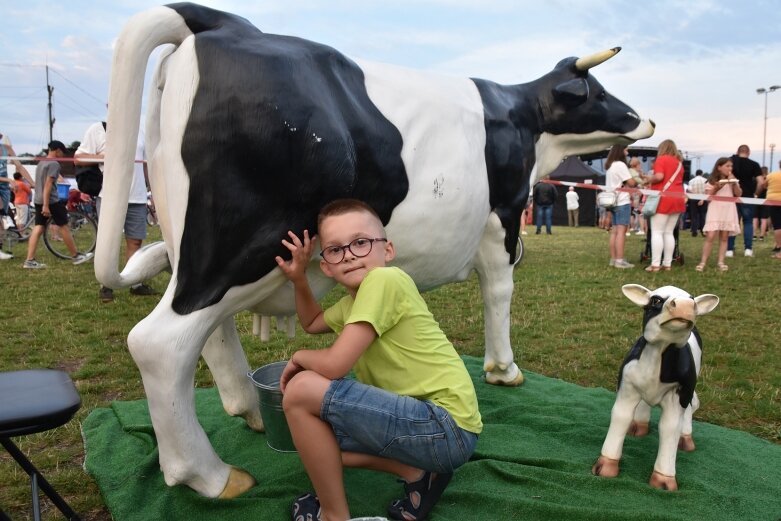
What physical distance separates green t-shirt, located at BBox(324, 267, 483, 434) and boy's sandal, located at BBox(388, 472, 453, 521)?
0.91 feet

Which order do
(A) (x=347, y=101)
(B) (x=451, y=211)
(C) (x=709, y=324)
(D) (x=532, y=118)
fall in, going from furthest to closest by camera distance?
(C) (x=709, y=324)
(D) (x=532, y=118)
(B) (x=451, y=211)
(A) (x=347, y=101)

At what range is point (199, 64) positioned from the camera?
6.19 feet

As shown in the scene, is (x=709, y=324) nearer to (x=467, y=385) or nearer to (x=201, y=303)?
(x=467, y=385)

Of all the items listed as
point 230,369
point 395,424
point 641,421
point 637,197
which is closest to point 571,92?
point 641,421

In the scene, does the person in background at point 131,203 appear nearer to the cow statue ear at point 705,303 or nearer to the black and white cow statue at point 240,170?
the black and white cow statue at point 240,170

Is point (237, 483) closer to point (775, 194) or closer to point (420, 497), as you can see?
point (420, 497)

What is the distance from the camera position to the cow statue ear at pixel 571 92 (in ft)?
9.61

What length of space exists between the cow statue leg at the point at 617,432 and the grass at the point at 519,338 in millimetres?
971

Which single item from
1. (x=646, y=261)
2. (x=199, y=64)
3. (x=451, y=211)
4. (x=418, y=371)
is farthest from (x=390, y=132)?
(x=646, y=261)

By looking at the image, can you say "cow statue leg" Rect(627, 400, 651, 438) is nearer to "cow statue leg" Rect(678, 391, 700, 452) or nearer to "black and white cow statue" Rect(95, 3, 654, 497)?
"cow statue leg" Rect(678, 391, 700, 452)

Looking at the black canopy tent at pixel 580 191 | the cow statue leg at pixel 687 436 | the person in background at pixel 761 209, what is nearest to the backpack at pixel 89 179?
the cow statue leg at pixel 687 436

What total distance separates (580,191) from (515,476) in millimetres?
20607

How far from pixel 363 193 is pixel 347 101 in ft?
1.01

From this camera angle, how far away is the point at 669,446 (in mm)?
2275
